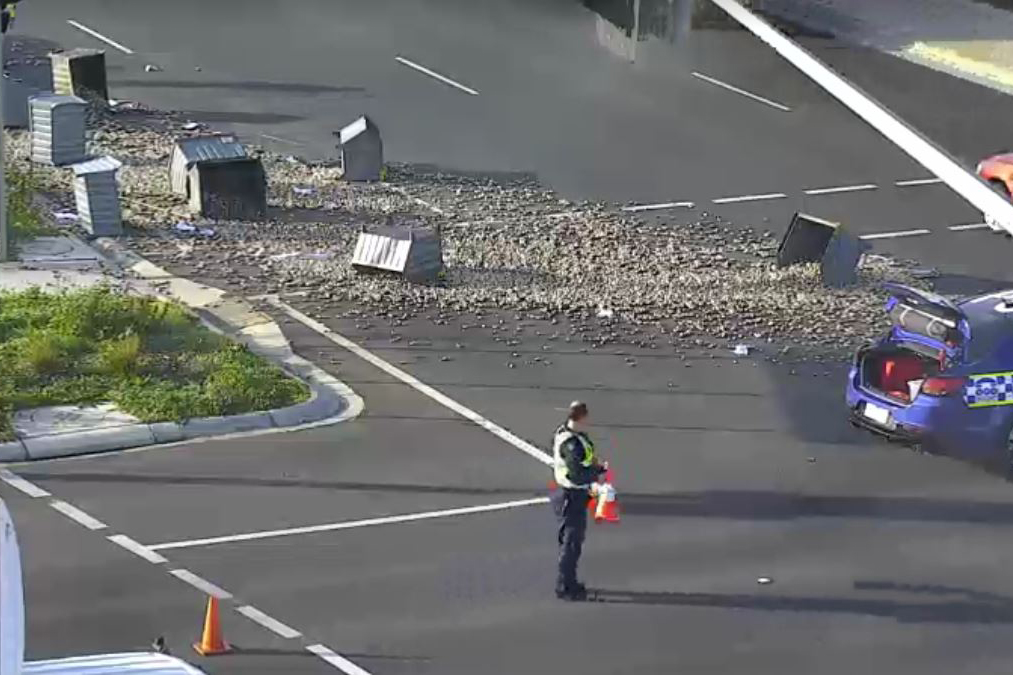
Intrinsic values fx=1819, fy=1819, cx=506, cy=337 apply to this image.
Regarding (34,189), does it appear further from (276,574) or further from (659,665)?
(659,665)

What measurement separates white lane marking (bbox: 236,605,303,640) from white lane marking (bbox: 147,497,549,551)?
121 cm

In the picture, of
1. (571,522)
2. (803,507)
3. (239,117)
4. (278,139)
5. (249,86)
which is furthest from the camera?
(249,86)

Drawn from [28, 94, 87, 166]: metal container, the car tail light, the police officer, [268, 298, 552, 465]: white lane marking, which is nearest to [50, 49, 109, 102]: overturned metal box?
[28, 94, 87, 166]: metal container

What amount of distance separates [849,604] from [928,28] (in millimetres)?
29526

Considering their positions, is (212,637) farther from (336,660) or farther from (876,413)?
(876,413)

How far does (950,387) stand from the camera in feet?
50.1

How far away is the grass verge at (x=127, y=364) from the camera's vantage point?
52.9 feet

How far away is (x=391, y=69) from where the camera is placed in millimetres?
32719

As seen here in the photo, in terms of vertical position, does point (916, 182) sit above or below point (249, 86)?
below

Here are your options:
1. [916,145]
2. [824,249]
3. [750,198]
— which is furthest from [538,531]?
[750,198]

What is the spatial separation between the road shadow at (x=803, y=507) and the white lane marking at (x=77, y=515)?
4122 mm

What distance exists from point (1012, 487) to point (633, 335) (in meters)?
4.78

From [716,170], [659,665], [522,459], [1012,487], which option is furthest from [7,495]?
[716,170]

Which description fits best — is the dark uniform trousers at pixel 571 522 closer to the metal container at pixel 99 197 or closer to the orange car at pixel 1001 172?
the metal container at pixel 99 197
